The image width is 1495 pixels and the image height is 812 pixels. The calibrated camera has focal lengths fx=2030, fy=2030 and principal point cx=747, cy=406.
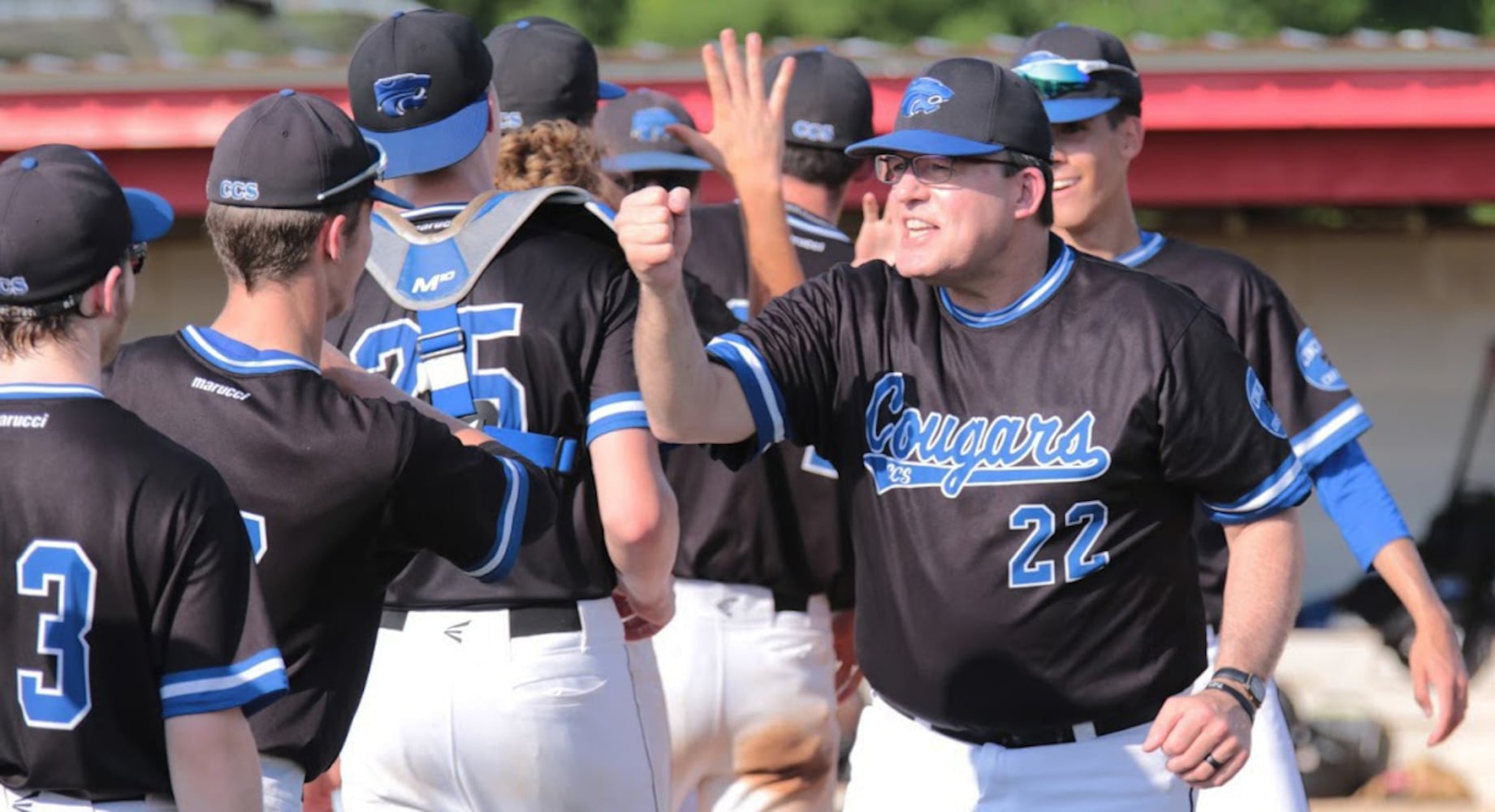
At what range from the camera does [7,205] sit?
281 centimetres

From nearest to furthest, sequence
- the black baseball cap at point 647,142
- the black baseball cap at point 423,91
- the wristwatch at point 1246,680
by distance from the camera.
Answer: the wristwatch at point 1246,680 < the black baseball cap at point 423,91 < the black baseball cap at point 647,142

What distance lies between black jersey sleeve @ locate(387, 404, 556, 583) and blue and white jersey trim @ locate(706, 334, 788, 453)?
17.1 inches

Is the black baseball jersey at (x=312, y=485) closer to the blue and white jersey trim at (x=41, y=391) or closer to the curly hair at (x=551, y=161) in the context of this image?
the blue and white jersey trim at (x=41, y=391)

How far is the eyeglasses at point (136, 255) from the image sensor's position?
2.89 meters

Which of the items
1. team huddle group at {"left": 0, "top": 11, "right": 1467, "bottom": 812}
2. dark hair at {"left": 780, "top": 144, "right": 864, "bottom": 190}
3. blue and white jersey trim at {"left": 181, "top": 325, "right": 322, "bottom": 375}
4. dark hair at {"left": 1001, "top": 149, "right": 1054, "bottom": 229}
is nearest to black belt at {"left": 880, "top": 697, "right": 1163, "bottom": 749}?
team huddle group at {"left": 0, "top": 11, "right": 1467, "bottom": 812}

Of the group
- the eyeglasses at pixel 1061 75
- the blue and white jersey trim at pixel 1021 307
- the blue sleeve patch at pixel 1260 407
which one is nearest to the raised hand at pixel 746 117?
the blue and white jersey trim at pixel 1021 307

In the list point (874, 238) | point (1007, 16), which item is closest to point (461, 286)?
point (874, 238)

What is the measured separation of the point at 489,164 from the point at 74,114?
17.0 feet

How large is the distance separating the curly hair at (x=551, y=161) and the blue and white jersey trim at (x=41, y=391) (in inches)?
58.5

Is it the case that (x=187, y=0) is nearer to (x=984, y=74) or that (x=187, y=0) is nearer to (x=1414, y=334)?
(x=1414, y=334)

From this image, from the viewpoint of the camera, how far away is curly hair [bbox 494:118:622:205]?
162 inches

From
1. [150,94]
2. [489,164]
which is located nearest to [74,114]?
A: [150,94]

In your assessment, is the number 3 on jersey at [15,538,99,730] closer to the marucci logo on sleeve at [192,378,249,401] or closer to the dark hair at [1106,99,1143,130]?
the marucci logo on sleeve at [192,378,249,401]

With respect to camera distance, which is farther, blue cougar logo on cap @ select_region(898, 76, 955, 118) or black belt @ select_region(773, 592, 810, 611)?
black belt @ select_region(773, 592, 810, 611)
